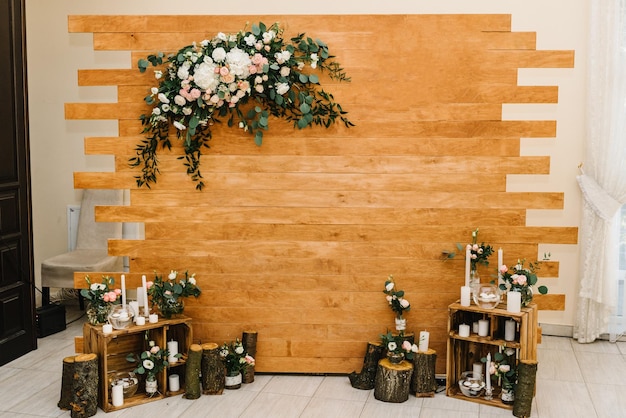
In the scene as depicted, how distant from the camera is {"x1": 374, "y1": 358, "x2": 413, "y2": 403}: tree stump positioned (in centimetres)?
388

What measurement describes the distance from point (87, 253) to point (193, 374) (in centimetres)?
210

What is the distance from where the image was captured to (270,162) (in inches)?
164

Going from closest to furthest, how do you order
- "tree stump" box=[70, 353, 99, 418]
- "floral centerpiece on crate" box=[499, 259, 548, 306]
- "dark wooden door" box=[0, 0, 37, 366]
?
"tree stump" box=[70, 353, 99, 418] < "floral centerpiece on crate" box=[499, 259, 548, 306] < "dark wooden door" box=[0, 0, 37, 366]

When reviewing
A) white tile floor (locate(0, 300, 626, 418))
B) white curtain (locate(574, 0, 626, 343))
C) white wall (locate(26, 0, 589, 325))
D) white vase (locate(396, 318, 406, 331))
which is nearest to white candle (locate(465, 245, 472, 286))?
white vase (locate(396, 318, 406, 331))

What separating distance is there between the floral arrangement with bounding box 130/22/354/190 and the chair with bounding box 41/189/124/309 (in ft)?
4.97

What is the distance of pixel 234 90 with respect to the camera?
12.6 feet

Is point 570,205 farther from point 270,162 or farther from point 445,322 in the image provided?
point 270,162

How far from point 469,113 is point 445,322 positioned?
49.2 inches

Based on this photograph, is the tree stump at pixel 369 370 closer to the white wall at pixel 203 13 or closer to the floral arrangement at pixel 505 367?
the floral arrangement at pixel 505 367

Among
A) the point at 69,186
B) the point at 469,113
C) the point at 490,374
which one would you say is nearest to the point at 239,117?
the point at 469,113

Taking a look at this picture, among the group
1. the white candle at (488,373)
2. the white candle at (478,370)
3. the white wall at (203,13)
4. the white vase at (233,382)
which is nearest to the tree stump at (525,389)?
the white candle at (488,373)

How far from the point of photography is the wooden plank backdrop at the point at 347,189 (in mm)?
4055

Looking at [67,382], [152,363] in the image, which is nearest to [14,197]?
[67,382]

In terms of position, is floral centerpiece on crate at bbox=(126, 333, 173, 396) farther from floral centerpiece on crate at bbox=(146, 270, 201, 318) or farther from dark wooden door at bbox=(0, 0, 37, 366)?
dark wooden door at bbox=(0, 0, 37, 366)
